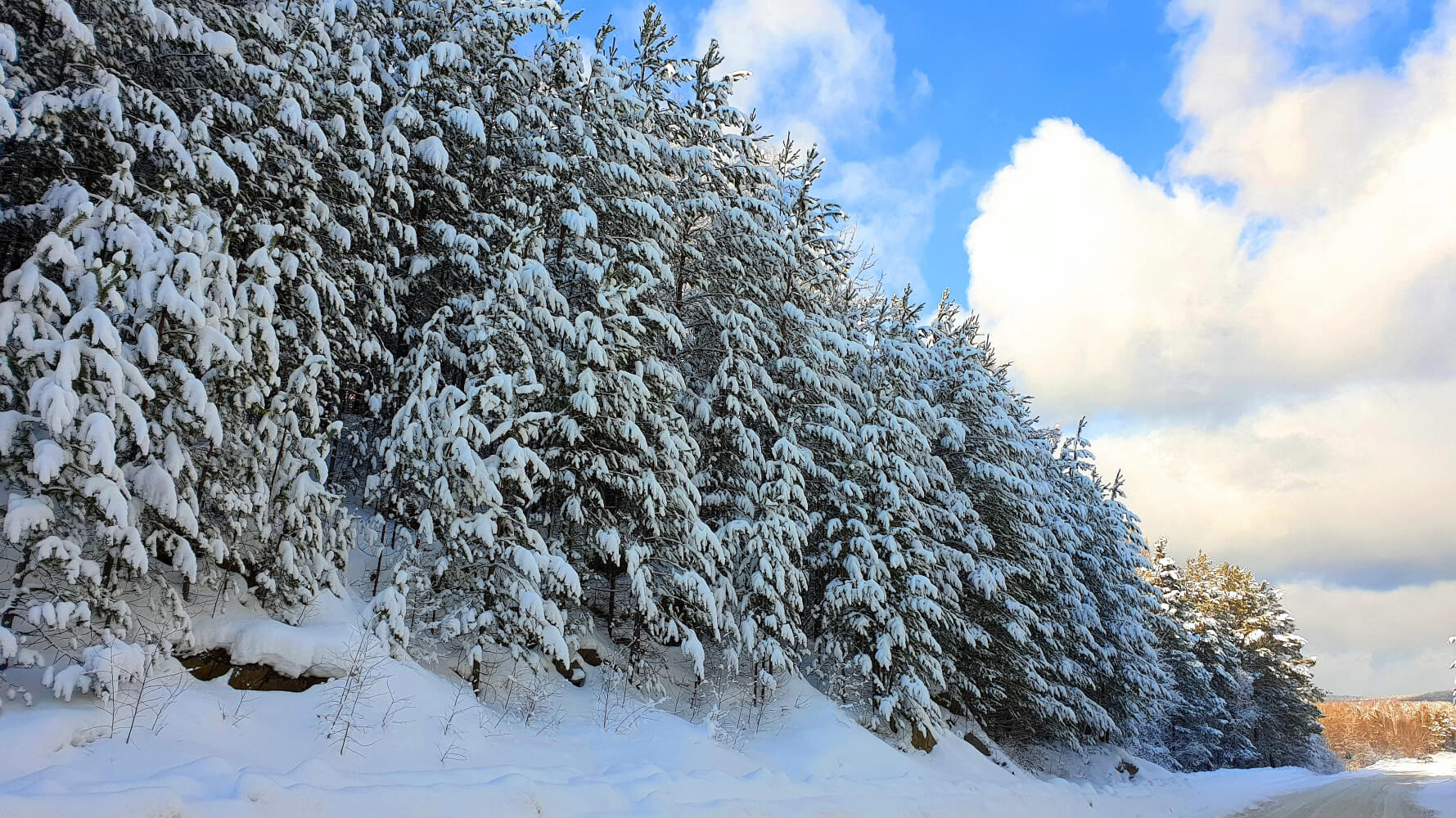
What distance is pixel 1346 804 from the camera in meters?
18.3

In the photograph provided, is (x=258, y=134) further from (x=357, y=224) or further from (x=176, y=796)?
(x=176, y=796)

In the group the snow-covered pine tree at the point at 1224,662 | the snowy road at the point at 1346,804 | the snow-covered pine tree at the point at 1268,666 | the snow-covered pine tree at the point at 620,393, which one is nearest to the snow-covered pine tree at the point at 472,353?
the snow-covered pine tree at the point at 620,393

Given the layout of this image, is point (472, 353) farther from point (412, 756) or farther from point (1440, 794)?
point (1440, 794)

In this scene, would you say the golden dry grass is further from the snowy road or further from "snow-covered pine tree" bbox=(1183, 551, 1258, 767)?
the snowy road

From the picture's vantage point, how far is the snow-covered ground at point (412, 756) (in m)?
4.57

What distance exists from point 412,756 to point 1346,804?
74.8 ft

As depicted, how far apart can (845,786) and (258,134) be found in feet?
35.7

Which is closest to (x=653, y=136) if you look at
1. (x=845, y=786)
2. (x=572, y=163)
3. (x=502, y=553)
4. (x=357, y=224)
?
(x=572, y=163)

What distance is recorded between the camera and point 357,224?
1033 centimetres

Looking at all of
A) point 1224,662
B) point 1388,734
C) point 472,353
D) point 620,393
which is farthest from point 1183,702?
point 1388,734

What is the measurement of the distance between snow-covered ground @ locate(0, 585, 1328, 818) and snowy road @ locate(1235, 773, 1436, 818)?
847 cm

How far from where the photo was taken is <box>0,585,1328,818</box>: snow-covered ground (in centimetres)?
457

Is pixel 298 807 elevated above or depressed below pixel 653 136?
below

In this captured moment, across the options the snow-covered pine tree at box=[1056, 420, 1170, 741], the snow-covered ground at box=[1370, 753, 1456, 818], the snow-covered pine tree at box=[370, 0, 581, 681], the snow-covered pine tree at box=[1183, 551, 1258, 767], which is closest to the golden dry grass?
the snow-covered ground at box=[1370, 753, 1456, 818]
